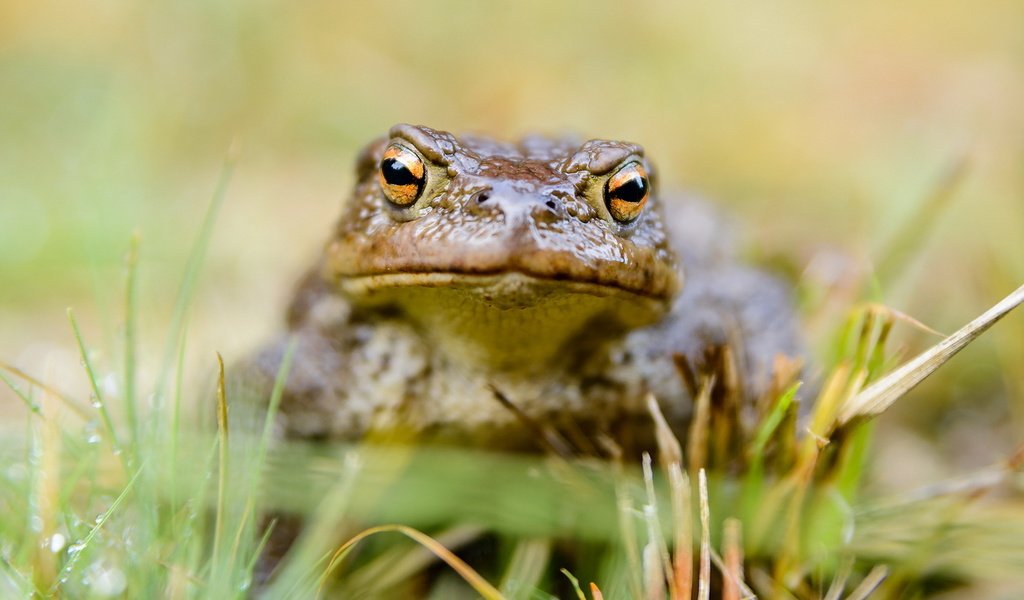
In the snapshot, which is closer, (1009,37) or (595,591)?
(595,591)

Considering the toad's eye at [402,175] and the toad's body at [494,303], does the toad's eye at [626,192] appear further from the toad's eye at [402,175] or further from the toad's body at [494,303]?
the toad's eye at [402,175]

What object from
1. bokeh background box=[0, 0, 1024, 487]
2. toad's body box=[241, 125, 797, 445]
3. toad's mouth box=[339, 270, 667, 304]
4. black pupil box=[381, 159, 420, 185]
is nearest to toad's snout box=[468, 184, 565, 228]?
toad's body box=[241, 125, 797, 445]

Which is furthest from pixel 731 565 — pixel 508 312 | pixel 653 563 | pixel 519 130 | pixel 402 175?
pixel 519 130

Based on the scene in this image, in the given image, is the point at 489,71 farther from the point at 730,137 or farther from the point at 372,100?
the point at 730,137

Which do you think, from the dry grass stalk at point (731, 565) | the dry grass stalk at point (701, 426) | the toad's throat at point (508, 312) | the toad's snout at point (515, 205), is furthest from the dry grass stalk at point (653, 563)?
the toad's snout at point (515, 205)

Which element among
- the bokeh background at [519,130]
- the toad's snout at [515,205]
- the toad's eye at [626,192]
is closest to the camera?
the toad's snout at [515,205]

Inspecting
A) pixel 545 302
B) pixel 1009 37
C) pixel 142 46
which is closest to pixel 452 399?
pixel 545 302
